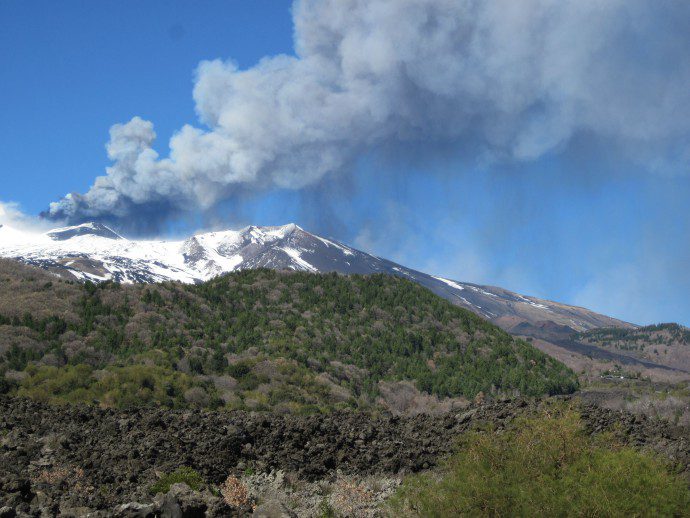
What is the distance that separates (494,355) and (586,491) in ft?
261

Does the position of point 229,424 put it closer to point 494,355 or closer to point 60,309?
point 60,309

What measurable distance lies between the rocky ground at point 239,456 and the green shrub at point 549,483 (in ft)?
9.38

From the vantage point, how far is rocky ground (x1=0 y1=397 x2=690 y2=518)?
1873cm

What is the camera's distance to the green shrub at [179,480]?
67.6 ft

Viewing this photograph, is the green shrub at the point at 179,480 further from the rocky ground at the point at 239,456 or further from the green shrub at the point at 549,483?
the green shrub at the point at 549,483

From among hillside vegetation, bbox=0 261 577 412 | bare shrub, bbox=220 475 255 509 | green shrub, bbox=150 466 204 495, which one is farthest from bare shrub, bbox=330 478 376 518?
hillside vegetation, bbox=0 261 577 412

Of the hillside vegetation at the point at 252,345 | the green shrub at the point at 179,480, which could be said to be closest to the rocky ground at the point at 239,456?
the green shrub at the point at 179,480

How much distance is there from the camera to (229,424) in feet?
104

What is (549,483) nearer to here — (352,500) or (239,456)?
(352,500)

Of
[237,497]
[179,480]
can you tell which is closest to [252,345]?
[179,480]

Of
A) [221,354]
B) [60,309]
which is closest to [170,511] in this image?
[221,354]

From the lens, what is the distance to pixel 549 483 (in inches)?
617

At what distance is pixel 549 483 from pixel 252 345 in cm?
6994

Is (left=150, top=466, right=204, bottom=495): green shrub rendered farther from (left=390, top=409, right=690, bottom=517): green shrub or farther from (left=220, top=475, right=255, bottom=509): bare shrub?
(left=390, top=409, right=690, bottom=517): green shrub
